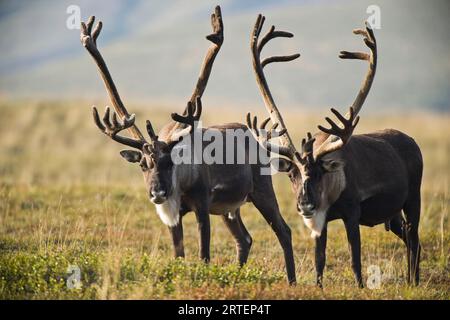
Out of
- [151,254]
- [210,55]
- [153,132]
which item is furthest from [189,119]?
[151,254]

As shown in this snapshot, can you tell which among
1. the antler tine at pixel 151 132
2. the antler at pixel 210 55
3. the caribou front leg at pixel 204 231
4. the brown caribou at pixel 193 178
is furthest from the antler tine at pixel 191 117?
the caribou front leg at pixel 204 231

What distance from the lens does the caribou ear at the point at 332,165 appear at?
35.0ft

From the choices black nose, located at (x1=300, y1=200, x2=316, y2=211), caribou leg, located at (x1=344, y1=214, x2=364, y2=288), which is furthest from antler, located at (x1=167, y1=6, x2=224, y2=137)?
caribou leg, located at (x1=344, y1=214, x2=364, y2=288)

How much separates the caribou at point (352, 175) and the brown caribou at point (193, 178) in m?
0.80

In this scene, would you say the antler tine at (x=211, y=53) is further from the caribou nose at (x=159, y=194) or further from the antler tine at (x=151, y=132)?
the caribou nose at (x=159, y=194)

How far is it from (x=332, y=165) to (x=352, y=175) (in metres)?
0.54

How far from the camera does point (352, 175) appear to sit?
36.4 feet

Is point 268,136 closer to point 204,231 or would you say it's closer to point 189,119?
point 189,119

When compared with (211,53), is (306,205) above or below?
below

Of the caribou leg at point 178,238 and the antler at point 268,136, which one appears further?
the caribou leg at point 178,238

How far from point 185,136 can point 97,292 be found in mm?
2932

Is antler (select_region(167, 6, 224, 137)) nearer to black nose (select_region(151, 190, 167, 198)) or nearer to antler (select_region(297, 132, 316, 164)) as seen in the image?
black nose (select_region(151, 190, 167, 198))

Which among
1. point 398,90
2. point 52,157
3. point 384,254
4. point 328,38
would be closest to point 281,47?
point 328,38
